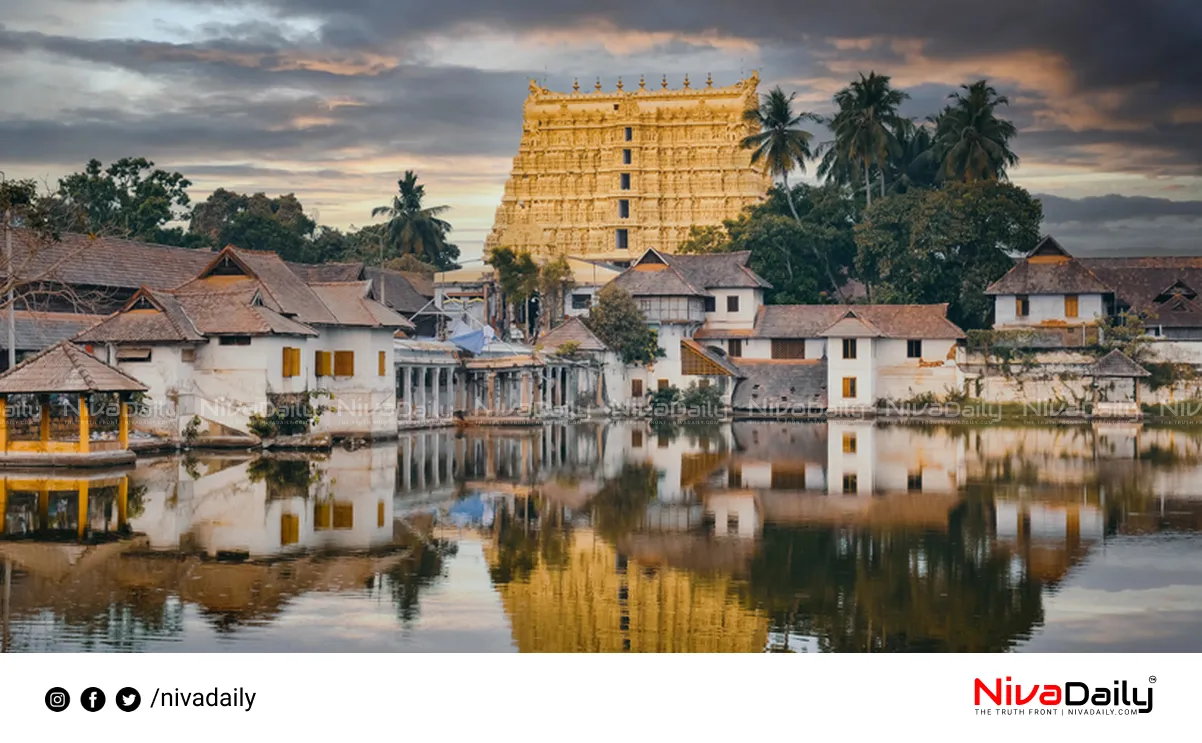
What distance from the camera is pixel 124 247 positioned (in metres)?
32.6

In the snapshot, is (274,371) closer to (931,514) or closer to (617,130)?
(931,514)

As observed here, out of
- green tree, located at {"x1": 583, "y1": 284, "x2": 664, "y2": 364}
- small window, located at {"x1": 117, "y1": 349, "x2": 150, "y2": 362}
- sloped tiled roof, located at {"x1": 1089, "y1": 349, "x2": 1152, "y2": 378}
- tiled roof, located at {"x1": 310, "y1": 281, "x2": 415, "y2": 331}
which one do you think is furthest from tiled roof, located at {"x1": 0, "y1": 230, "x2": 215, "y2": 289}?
sloped tiled roof, located at {"x1": 1089, "y1": 349, "x2": 1152, "y2": 378}

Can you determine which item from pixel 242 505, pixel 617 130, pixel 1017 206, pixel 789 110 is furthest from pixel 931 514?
pixel 617 130

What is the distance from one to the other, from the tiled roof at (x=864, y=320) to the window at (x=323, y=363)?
15991 mm

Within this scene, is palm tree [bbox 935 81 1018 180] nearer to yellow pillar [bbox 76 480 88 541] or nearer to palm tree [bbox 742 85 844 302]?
palm tree [bbox 742 85 844 302]

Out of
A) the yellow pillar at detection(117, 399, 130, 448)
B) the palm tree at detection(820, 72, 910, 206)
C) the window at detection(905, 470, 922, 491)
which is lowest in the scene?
the window at detection(905, 470, 922, 491)

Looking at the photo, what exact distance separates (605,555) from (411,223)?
142 feet

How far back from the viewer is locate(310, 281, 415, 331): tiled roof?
2883 cm

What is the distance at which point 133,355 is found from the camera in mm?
25812

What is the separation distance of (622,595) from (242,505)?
698 centimetres

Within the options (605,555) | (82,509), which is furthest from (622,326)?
(605,555)
